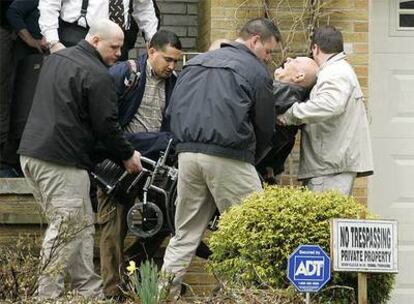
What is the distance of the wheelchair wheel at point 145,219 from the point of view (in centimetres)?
1010

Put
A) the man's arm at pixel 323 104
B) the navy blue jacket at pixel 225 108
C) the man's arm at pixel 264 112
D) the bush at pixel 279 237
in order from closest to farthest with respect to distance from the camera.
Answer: the bush at pixel 279 237 < the navy blue jacket at pixel 225 108 < the man's arm at pixel 264 112 < the man's arm at pixel 323 104

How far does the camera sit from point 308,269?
26.2 feet

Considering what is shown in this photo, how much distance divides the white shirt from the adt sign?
3.67m

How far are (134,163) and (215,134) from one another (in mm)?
876

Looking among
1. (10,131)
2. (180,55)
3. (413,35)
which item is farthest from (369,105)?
(10,131)

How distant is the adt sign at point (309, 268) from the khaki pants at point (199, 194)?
141cm

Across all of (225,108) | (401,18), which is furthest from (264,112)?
(401,18)

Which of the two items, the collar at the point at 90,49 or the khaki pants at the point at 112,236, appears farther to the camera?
the khaki pants at the point at 112,236

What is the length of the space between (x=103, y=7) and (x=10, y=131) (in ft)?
5.20

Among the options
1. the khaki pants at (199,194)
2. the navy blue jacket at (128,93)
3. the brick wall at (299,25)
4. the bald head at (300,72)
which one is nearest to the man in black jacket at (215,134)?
the khaki pants at (199,194)

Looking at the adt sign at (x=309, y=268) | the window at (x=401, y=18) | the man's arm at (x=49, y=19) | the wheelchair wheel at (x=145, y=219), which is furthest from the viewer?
the window at (x=401, y=18)

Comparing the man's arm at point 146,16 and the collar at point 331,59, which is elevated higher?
the man's arm at point 146,16

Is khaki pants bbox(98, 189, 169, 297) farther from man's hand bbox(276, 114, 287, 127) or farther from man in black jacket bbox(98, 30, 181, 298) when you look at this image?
man's hand bbox(276, 114, 287, 127)

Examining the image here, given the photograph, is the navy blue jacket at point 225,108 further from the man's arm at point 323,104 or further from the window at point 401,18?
the window at point 401,18
